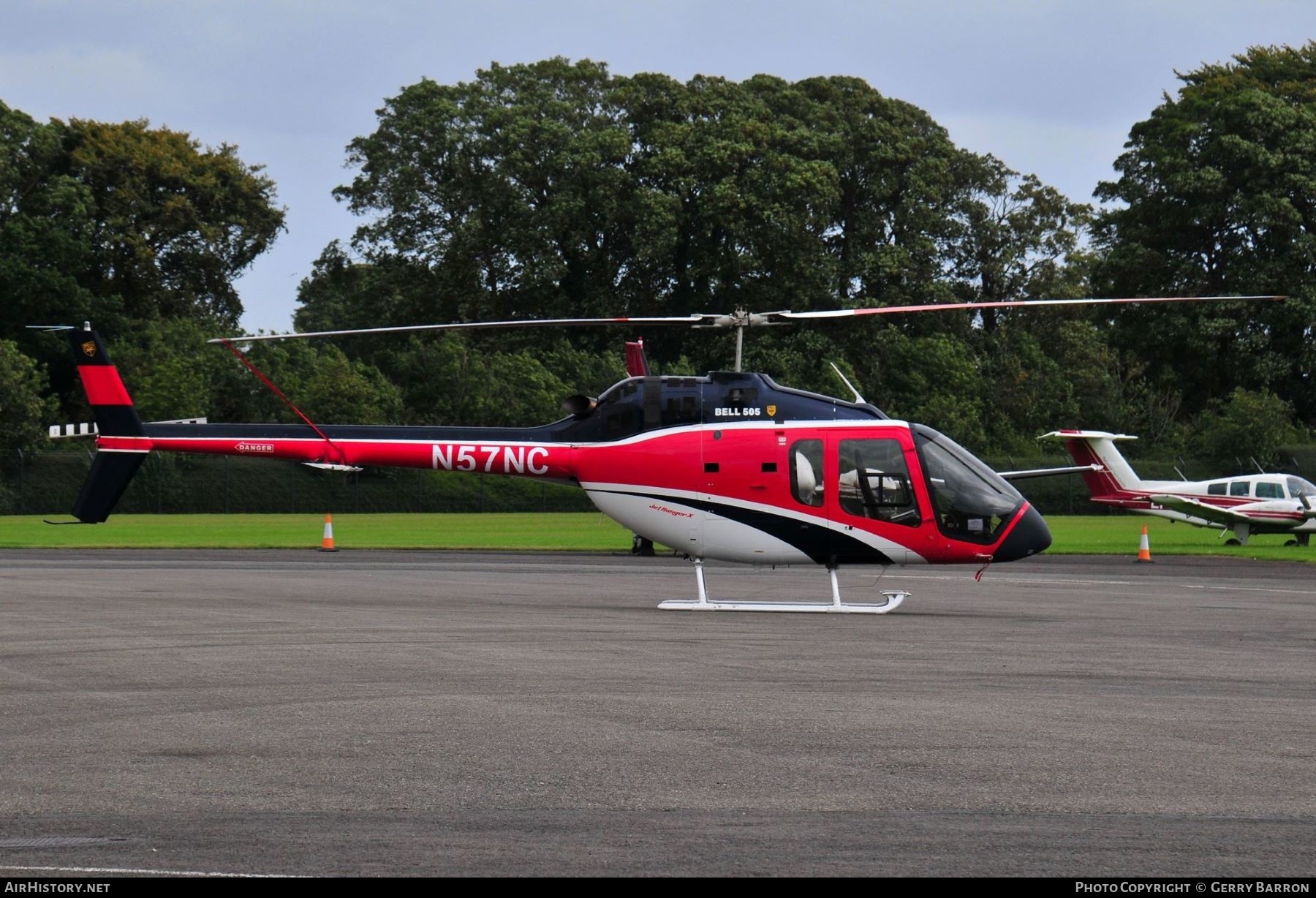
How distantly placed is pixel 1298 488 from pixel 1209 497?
2022 millimetres

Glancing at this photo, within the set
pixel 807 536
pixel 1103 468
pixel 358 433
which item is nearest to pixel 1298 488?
pixel 1103 468

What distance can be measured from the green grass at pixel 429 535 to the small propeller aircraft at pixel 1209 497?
648mm

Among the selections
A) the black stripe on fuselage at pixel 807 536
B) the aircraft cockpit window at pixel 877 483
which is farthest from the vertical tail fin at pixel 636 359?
the aircraft cockpit window at pixel 877 483

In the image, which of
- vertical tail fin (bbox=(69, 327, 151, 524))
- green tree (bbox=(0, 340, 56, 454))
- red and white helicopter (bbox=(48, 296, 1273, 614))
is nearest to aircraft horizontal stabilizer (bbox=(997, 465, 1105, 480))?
red and white helicopter (bbox=(48, 296, 1273, 614))

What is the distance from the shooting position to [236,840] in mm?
6523

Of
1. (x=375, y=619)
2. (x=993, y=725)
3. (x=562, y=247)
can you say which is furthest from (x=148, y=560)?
(x=562, y=247)

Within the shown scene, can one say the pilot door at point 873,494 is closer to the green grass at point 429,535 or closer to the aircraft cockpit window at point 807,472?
the aircraft cockpit window at point 807,472

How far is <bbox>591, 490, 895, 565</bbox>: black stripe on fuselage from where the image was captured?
1900 centimetres

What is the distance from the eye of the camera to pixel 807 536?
19.1 m

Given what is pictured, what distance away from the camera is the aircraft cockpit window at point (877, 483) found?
18.8m

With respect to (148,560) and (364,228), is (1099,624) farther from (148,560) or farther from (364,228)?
(364,228)

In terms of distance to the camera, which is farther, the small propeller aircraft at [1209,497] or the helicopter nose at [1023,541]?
the small propeller aircraft at [1209,497]

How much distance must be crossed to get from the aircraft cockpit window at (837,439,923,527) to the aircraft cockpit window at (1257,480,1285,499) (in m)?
22.8

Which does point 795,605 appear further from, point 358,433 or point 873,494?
point 358,433
